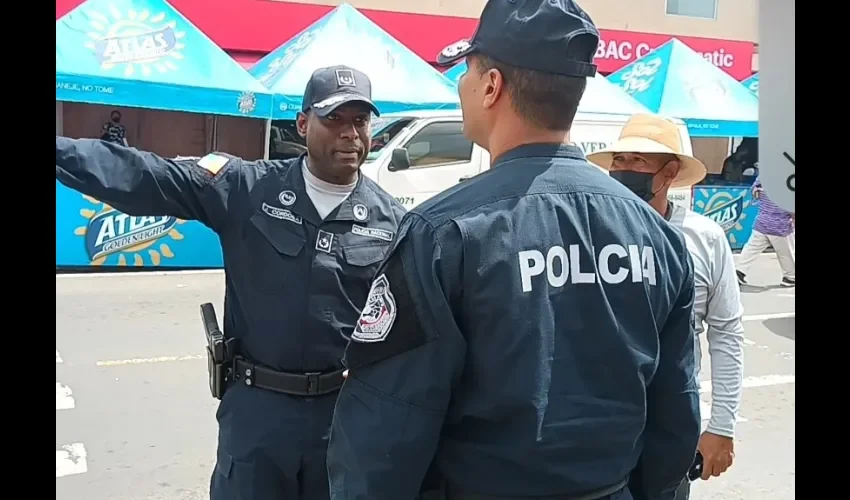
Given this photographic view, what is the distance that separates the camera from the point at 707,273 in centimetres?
262

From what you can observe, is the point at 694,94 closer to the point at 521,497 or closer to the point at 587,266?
the point at 587,266

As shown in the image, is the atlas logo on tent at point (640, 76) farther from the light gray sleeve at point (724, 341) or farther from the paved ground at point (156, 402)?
the light gray sleeve at point (724, 341)

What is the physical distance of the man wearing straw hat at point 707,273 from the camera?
8.52 ft

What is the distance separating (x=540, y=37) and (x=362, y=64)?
968cm

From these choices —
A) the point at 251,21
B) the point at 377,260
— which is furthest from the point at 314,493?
the point at 251,21

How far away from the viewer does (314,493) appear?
8.03 feet

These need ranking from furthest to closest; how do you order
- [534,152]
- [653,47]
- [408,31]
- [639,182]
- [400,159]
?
[653,47] → [408,31] → [400,159] → [639,182] → [534,152]

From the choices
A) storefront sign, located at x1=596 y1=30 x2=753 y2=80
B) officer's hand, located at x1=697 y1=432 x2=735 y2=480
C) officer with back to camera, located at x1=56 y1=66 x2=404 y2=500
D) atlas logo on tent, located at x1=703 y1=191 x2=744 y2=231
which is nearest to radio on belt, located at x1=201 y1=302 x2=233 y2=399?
officer with back to camera, located at x1=56 y1=66 x2=404 y2=500

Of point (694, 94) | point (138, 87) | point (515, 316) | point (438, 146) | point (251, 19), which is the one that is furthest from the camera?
point (251, 19)

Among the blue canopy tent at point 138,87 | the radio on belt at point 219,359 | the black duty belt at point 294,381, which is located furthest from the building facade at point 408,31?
the black duty belt at point 294,381

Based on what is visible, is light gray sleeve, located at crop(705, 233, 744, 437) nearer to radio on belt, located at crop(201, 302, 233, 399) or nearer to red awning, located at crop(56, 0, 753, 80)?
radio on belt, located at crop(201, 302, 233, 399)

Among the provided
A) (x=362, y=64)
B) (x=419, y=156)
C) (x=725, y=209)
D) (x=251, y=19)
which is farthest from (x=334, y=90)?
(x=251, y=19)
